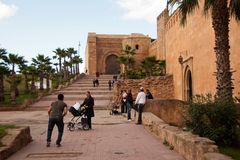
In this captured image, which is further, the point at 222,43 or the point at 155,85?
the point at 155,85

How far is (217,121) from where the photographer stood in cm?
918

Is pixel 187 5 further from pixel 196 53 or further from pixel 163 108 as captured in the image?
pixel 196 53

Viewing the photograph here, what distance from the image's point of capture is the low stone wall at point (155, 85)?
1464 inches

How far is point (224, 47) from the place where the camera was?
486 inches

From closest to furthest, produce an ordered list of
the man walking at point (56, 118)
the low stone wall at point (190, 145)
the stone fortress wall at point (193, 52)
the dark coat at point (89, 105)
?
the low stone wall at point (190, 145) → the man walking at point (56, 118) → the dark coat at point (89, 105) → the stone fortress wall at point (193, 52)

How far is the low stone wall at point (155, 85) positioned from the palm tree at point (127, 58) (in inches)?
588

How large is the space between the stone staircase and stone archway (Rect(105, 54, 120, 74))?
14204 mm

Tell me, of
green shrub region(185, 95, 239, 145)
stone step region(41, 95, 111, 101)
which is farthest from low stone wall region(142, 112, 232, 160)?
stone step region(41, 95, 111, 101)

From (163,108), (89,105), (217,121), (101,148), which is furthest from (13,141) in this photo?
(163,108)

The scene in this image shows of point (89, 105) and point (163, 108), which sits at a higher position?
point (89, 105)

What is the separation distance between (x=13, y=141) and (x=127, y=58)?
45.8 meters

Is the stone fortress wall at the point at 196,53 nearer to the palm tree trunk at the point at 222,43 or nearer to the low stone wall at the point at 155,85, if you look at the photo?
the low stone wall at the point at 155,85

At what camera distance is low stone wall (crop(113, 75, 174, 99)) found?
37.2 m

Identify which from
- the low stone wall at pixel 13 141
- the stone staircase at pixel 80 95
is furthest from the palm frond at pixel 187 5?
the stone staircase at pixel 80 95
